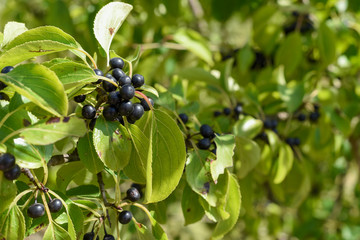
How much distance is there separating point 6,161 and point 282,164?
1.05m

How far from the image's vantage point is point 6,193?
2.60 feet

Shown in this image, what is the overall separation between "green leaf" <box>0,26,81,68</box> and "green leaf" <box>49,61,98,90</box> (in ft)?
0.14

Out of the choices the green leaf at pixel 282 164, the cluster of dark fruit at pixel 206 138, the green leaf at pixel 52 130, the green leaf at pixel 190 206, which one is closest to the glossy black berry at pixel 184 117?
the cluster of dark fruit at pixel 206 138

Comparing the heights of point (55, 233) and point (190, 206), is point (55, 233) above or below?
above

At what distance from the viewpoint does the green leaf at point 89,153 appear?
102 cm

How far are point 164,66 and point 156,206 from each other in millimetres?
1636

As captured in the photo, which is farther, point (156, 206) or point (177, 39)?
point (177, 39)

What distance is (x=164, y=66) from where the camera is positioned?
2.72 meters

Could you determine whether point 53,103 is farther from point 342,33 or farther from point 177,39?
point 342,33

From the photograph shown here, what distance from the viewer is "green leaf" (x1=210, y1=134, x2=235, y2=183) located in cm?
102

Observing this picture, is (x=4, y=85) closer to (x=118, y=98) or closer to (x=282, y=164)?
(x=118, y=98)

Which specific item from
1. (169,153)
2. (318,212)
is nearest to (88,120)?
(169,153)

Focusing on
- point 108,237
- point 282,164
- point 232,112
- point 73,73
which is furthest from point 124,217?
point 232,112

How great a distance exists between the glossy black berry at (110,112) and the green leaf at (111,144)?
0.01m
